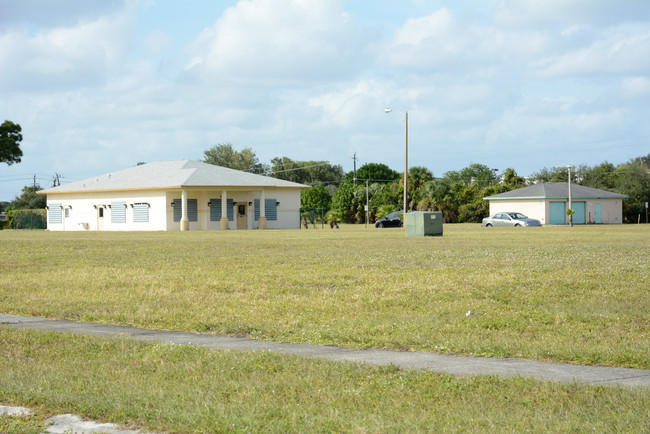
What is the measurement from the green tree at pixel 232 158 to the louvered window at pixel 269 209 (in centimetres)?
5807

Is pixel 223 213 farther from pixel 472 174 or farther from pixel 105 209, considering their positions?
pixel 472 174

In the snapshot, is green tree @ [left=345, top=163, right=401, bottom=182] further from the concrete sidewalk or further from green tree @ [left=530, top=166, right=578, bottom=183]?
the concrete sidewalk

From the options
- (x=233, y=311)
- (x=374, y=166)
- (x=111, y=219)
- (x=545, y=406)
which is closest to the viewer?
(x=545, y=406)

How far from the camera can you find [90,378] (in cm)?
767

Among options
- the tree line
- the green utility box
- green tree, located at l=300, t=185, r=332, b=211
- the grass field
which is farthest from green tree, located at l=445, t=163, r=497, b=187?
the grass field

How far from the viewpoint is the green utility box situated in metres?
39.3

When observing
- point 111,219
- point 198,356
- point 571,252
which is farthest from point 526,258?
point 111,219

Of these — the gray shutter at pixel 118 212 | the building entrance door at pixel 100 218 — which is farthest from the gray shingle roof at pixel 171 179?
the building entrance door at pixel 100 218

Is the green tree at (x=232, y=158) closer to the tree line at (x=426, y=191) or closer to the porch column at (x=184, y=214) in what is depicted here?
the tree line at (x=426, y=191)

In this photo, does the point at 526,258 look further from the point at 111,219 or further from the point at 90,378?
the point at 111,219

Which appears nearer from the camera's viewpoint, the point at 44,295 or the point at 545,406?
the point at 545,406

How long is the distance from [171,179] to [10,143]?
14.3 meters

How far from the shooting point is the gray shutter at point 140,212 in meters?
61.0

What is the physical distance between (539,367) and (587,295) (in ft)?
20.9
